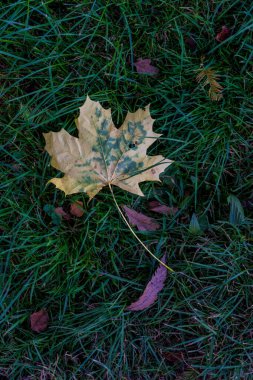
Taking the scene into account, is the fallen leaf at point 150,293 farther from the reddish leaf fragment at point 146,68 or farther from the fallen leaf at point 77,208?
the reddish leaf fragment at point 146,68

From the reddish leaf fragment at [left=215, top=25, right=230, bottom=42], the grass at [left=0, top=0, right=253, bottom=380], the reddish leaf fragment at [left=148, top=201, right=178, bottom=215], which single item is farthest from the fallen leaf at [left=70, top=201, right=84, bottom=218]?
the reddish leaf fragment at [left=215, top=25, right=230, bottom=42]

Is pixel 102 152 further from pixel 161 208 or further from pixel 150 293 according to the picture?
pixel 150 293

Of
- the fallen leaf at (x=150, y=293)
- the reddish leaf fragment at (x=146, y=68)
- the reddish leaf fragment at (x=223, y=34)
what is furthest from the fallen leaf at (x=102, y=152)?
the reddish leaf fragment at (x=223, y=34)

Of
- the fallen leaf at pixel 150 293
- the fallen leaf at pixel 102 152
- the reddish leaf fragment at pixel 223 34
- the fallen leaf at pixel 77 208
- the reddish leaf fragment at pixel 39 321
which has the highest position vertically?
the reddish leaf fragment at pixel 223 34

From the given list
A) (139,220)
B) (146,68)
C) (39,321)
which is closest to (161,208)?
(139,220)

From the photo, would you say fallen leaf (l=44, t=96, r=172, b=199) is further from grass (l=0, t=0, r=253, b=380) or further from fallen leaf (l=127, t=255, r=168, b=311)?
fallen leaf (l=127, t=255, r=168, b=311)

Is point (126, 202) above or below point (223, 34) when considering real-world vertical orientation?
below
